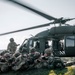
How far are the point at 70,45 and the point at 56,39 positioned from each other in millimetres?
720

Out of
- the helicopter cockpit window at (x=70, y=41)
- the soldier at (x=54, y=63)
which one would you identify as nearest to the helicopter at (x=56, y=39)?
the helicopter cockpit window at (x=70, y=41)

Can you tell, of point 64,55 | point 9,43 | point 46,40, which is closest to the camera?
point 64,55

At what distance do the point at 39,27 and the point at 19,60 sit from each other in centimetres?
277

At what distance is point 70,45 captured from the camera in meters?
9.80

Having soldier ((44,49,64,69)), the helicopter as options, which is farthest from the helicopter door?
soldier ((44,49,64,69))

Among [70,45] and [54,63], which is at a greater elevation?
[70,45]

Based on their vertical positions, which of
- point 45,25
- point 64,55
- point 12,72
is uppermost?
point 45,25

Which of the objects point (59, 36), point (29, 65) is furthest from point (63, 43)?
point (29, 65)

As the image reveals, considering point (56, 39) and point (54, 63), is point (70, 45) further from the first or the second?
point (54, 63)

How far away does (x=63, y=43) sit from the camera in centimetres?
999

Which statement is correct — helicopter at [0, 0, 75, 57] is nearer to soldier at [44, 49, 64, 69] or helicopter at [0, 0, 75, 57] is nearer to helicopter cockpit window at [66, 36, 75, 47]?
helicopter cockpit window at [66, 36, 75, 47]

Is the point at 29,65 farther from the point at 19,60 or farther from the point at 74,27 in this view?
the point at 74,27

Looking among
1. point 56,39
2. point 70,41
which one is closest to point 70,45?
point 70,41

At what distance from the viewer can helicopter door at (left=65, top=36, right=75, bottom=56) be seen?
31.9 feet
